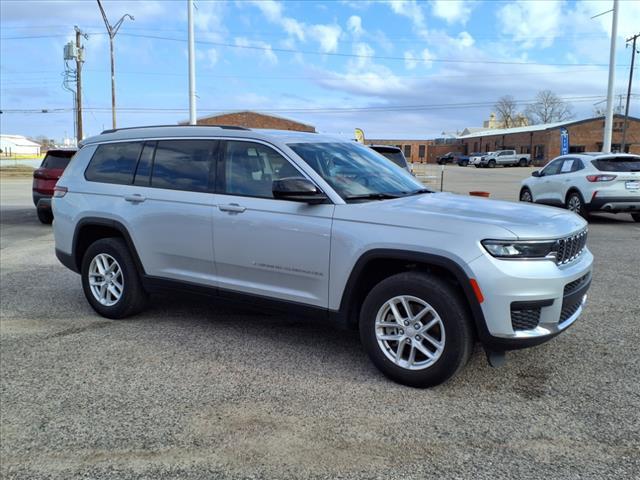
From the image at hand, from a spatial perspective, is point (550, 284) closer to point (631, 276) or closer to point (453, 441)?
point (453, 441)

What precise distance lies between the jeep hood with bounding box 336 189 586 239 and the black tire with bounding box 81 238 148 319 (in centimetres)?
242

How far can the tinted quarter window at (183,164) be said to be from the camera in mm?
5020

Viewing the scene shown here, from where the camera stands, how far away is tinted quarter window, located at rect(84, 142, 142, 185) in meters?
5.59

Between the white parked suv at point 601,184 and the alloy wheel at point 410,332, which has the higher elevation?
the white parked suv at point 601,184

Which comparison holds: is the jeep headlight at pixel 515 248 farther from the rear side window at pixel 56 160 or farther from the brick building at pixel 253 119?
the brick building at pixel 253 119

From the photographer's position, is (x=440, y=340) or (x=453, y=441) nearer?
(x=453, y=441)

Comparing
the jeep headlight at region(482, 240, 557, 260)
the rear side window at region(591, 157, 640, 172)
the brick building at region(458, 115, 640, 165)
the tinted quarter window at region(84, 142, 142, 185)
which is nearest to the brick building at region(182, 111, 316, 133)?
the brick building at region(458, 115, 640, 165)

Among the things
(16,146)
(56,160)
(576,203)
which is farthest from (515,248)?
(16,146)

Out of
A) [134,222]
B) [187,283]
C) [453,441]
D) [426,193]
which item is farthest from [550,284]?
[134,222]

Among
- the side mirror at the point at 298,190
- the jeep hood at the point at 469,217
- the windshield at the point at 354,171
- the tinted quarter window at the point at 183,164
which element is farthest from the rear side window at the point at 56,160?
the jeep hood at the point at 469,217

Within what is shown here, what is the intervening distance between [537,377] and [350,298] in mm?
1475

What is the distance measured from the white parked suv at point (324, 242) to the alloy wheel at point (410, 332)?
10 millimetres

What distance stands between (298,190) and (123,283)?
2400 mm

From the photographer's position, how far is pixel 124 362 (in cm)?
457
